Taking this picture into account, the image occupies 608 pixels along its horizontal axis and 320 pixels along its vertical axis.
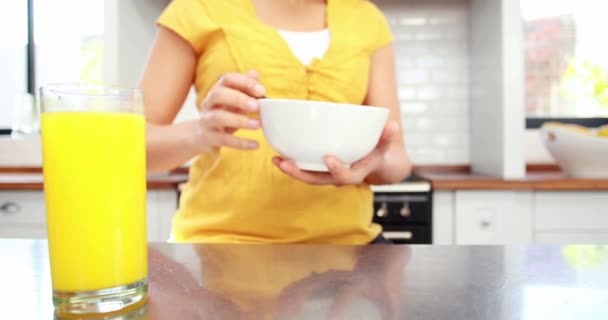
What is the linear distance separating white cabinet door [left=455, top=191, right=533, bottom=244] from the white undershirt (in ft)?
3.26

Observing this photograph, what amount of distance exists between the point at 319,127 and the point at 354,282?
19 centimetres

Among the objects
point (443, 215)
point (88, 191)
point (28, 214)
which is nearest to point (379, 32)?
point (88, 191)

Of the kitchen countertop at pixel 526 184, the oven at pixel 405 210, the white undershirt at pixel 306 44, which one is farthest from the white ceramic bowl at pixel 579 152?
the white undershirt at pixel 306 44

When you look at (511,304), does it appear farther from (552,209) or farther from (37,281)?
(552,209)

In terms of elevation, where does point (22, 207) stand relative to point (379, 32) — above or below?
below

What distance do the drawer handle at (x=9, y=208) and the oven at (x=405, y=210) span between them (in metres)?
1.34

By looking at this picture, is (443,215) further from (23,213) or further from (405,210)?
(23,213)

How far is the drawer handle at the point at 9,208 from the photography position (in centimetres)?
186

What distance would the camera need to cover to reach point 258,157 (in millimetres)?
935

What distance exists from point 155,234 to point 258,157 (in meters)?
1.03

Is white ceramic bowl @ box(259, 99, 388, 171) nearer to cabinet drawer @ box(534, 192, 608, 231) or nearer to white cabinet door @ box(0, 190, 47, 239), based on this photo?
cabinet drawer @ box(534, 192, 608, 231)

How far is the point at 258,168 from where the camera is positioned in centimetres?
93

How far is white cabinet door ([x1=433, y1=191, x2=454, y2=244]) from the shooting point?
1.79 meters

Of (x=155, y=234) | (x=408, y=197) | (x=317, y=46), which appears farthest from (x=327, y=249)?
(x=155, y=234)
